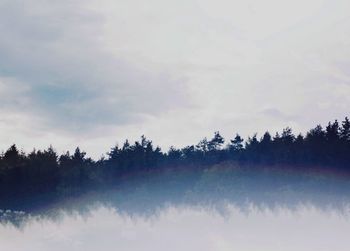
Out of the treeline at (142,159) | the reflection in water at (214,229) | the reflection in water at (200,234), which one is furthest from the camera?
the treeline at (142,159)

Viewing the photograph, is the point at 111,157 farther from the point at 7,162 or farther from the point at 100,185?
the point at 7,162

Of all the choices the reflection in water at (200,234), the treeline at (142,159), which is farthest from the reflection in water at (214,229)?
the treeline at (142,159)

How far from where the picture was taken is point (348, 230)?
138ft

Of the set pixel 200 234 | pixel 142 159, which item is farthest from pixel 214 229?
pixel 142 159

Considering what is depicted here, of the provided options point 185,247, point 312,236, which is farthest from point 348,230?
point 185,247

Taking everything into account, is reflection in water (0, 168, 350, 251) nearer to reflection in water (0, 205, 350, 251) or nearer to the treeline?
reflection in water (0, 205, 350, 251)

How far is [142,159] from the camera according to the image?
142875 mm

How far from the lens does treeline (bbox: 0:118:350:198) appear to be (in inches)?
4500

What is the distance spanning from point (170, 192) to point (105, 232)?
7628cm

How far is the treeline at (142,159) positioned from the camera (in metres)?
114

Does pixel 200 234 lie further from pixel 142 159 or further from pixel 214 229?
pixel 142 159

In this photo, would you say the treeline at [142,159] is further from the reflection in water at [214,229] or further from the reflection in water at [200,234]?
the reflection in water at [200,234]

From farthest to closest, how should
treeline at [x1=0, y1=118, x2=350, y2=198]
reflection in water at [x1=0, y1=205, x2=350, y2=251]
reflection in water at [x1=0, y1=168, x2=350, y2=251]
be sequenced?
1. treeline at [x1=0, y1=118, x2=350, y2=198]
2. reflection in water at [x1=0, y1=168, x2=350, y2=251]
3. reflection in water at [x1=0, y1=205, x2=350, y2=251]

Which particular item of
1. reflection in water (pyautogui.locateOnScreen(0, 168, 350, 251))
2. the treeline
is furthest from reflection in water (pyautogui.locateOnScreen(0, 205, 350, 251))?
the treeline
